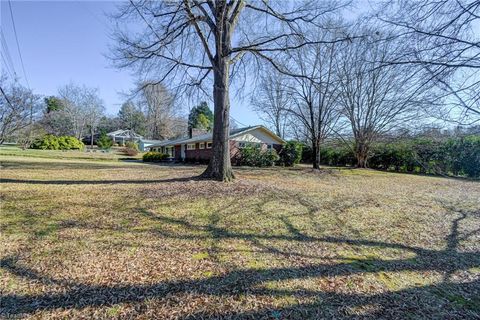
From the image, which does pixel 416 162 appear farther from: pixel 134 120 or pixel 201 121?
pixel 134 120

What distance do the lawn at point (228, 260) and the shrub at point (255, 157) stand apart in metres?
13.9

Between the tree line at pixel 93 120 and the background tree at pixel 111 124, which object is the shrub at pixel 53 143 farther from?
the background tree at pixel 111 124

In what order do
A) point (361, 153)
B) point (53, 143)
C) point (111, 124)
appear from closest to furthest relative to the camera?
point (361, 153), point (53, 143), point (111, 124)

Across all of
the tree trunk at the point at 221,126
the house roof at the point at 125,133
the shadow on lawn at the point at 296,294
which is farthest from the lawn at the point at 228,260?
the house roof at the point at 125,133

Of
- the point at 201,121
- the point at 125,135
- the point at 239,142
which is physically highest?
the point at 201,121

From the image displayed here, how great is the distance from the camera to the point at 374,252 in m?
3.62

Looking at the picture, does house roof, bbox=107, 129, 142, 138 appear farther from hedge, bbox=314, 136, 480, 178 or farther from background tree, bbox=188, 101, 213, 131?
hedge, bbox=314, 136, 480, 178

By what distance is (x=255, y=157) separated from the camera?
19750mm

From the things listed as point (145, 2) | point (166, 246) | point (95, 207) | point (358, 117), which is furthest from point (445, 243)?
point (358, 117)

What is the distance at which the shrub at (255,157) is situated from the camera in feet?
64.7

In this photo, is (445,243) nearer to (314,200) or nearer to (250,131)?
(314,200)

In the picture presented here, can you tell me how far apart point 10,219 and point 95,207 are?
4.28 feet

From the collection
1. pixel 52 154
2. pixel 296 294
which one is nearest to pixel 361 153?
pixel 296 294

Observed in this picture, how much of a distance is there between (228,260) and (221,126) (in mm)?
5879
